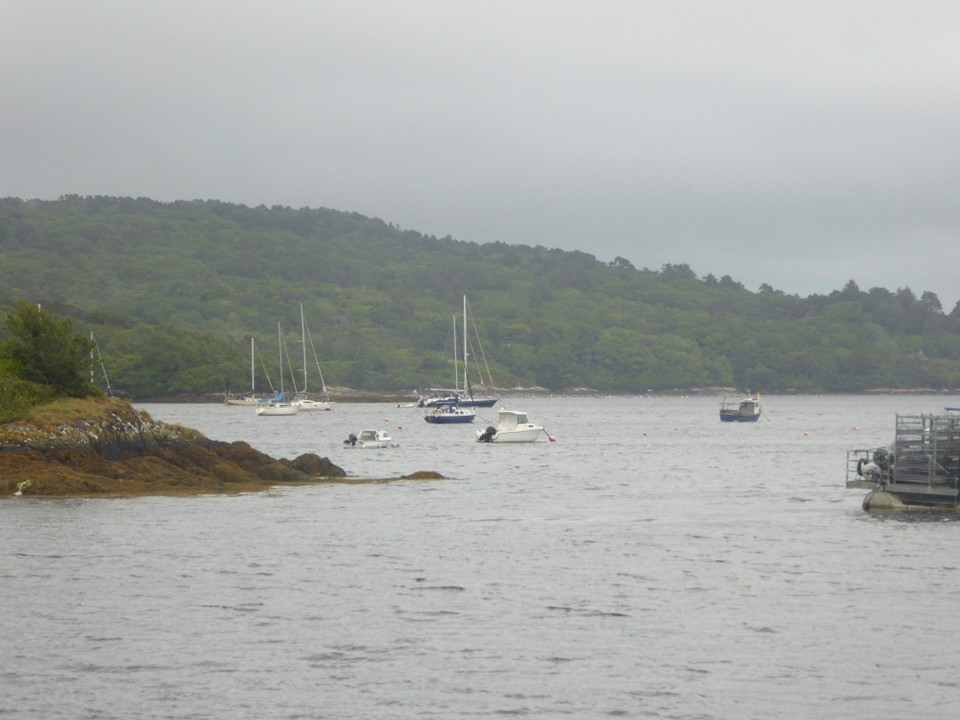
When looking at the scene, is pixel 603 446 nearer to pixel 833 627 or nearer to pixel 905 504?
pixel 905 504

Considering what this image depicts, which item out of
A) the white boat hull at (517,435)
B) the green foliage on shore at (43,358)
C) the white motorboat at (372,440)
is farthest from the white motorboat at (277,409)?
the green foliage on shore at (43,358)

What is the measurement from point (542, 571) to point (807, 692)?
36.4ft

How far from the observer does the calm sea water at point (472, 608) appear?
19.1m

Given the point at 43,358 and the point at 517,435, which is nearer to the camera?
the point at 43,358

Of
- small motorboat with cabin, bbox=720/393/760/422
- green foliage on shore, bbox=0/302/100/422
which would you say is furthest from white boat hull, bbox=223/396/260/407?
green foliage on shore, bbox=0/302/100/422

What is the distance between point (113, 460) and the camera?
46531mm

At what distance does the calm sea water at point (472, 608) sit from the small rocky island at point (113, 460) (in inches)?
76.2

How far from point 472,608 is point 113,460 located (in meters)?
24.6

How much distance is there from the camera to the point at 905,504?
39.8 meters

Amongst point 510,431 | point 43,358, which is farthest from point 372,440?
point 43,358

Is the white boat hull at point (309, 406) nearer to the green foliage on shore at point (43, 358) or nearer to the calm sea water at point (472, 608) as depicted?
the green foliage on shore at point (43, 358)

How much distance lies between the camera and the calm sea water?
19.1 meters

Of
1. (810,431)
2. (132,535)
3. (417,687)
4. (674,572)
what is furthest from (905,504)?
(810,431)

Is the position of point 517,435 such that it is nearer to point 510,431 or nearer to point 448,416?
point 510,431
